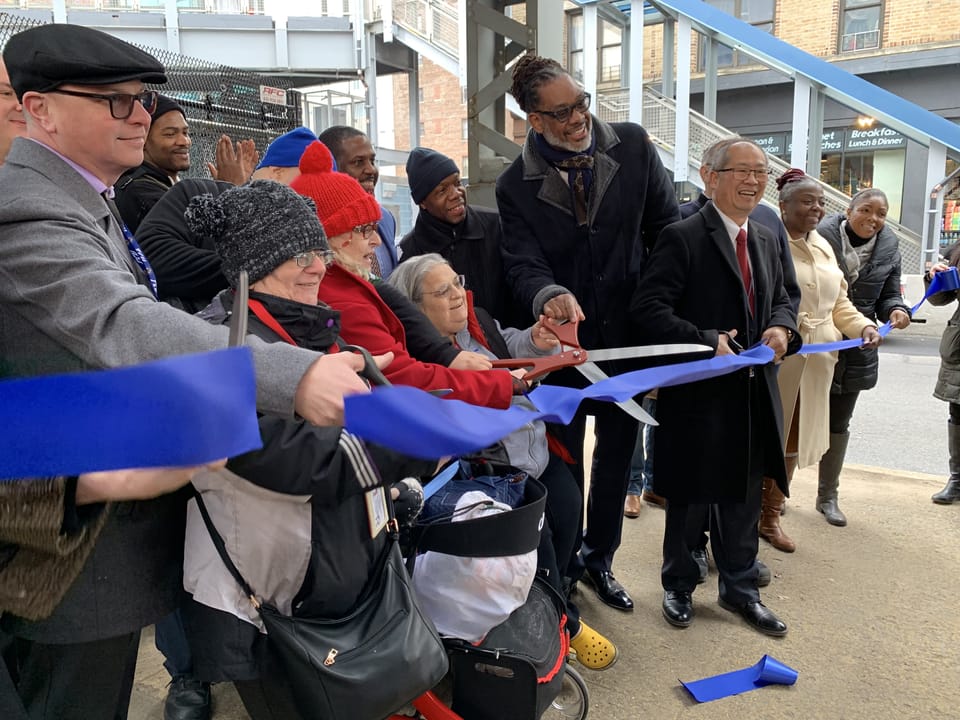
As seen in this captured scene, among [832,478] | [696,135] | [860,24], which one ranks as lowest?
[832,478]

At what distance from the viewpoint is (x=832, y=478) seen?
414 cm

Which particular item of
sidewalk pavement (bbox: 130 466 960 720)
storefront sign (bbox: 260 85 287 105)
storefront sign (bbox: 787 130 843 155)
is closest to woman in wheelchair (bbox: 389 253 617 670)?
sidewalk pavement (bbox: 130 466 960 720)

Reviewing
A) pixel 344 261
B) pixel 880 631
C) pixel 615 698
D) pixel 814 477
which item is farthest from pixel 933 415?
pixel 344 261

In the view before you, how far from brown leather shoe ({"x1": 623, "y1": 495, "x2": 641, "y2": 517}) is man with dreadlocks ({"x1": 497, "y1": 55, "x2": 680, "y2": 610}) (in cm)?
109

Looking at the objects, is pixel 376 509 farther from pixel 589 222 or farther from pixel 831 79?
pixel 831 79

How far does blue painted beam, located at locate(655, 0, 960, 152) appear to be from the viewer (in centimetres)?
1367

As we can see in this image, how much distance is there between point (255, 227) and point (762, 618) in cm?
255

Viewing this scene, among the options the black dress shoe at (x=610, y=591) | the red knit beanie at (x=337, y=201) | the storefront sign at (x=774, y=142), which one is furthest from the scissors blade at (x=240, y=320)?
the storefront sign at (x=774, y=142)

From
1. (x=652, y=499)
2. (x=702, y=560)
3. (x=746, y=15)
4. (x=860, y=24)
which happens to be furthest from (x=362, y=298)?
(x=746, y=15)

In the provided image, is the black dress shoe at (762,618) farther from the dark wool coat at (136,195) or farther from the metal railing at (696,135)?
the metal railing at (696,135)

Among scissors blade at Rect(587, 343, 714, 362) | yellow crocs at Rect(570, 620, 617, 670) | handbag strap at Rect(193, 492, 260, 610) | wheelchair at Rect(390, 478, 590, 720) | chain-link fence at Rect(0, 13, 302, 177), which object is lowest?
yellow crocs at Rect(570, 620, 617, 670)

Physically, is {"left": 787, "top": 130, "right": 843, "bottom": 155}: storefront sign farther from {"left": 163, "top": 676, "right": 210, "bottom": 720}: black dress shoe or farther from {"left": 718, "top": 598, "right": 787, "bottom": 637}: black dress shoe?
{"left": 163, "top": 676, "right": 210, "bottom": 720}: black dress shoe

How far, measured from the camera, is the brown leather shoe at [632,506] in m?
4.23

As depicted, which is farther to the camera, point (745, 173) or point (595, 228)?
point (595, 228)
